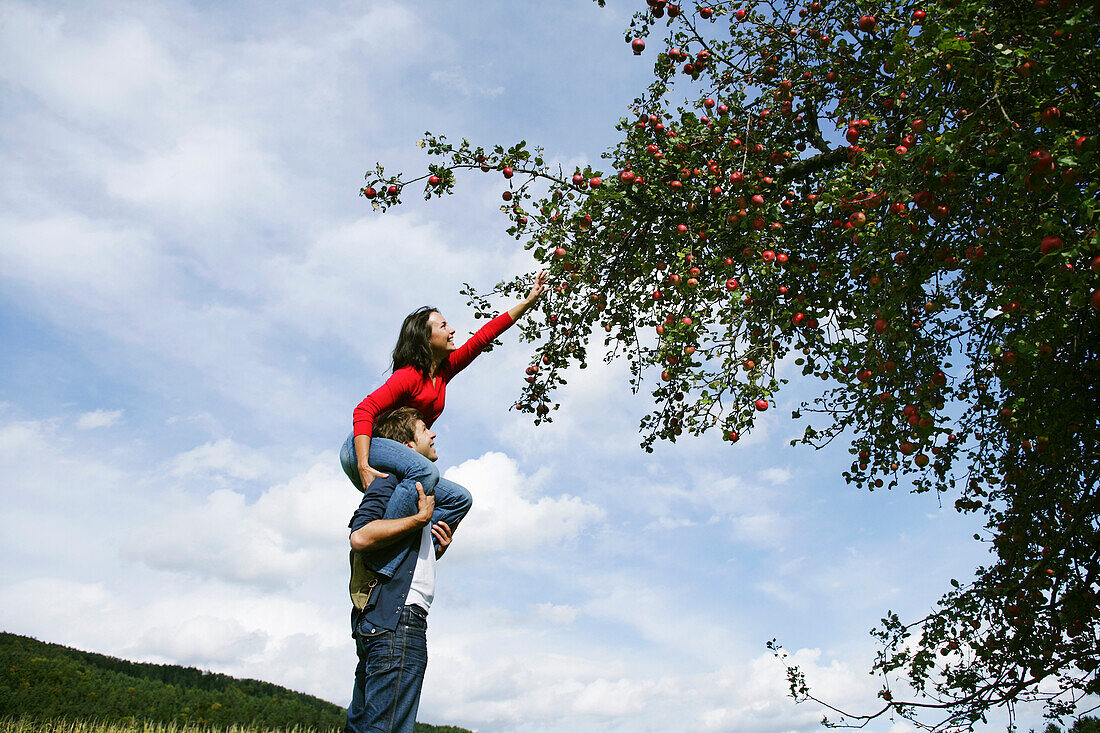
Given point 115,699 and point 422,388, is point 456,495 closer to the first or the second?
point 422,388

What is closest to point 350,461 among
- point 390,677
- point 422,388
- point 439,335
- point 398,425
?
point 398,425

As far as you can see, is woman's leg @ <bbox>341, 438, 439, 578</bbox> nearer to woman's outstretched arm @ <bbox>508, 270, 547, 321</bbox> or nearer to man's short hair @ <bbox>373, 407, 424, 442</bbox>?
man's short hair @ <bbox>373, 407, 424, 442</bbox>

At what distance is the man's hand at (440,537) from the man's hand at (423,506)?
7.7 inches

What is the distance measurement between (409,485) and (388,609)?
1.88 feet

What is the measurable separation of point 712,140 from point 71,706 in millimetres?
13612

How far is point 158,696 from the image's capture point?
12766mm

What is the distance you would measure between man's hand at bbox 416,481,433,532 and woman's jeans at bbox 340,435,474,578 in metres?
0.02

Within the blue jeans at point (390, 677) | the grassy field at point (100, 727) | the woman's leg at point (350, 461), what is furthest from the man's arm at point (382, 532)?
the grassy field at point (100, 727)

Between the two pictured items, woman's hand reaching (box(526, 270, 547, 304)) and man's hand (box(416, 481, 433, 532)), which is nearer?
man's hand (box(416, 481, 433, 532))

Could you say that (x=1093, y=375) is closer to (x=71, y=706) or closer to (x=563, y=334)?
(x=563, y=334)

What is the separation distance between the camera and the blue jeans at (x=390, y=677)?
9.39ft

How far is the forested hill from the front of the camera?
11.4 meters

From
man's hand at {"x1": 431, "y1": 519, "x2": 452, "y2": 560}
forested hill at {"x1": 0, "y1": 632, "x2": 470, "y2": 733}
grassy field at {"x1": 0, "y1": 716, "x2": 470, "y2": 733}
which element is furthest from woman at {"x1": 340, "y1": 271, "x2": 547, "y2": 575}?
forested hill at {"x1": 0, "y1": 632, "x2": 470, "y2": 733}

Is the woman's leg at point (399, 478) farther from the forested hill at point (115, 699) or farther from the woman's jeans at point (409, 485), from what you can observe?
the forested hill at point (115, 699)
